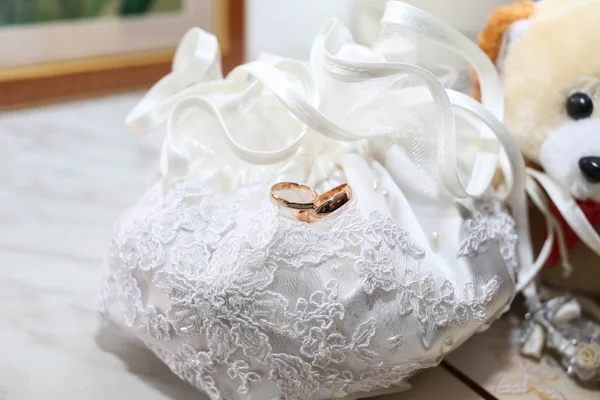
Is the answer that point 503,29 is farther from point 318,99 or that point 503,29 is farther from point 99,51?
point 99,51

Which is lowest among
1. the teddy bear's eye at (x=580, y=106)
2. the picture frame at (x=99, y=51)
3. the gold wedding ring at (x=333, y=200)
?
the picture frame at (x=99, y=51)

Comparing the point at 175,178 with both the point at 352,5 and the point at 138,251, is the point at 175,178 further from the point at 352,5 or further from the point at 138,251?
the point at 352,5

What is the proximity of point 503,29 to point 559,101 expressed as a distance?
0.30 ft

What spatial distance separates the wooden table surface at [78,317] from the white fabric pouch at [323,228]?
5 cm

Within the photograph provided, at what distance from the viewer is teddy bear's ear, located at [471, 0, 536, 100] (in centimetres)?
56

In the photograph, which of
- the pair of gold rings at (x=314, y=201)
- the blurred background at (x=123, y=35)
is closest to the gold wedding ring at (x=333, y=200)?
the pair of gold rings at (x=314, y=201)

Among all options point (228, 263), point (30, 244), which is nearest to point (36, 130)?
point (30, 244)

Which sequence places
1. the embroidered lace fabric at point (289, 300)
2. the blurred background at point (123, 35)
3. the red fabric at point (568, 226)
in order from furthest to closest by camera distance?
the blurred background at point (123, 35) < the red fabric at point (568, 226) < the embroidered lace fabric at point (289, 300)

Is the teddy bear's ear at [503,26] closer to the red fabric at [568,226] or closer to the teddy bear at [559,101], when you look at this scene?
the teddy bear at [559,101]

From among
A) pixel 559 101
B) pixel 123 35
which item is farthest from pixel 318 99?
pixel 123 35

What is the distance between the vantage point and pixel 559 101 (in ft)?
1.73

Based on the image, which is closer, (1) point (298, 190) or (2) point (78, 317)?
(1) point (298, 190)

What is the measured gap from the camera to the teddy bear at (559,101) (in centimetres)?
51

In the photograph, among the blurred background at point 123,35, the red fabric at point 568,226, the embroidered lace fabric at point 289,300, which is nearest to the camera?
the embroidered lace fabric at point 289,300
